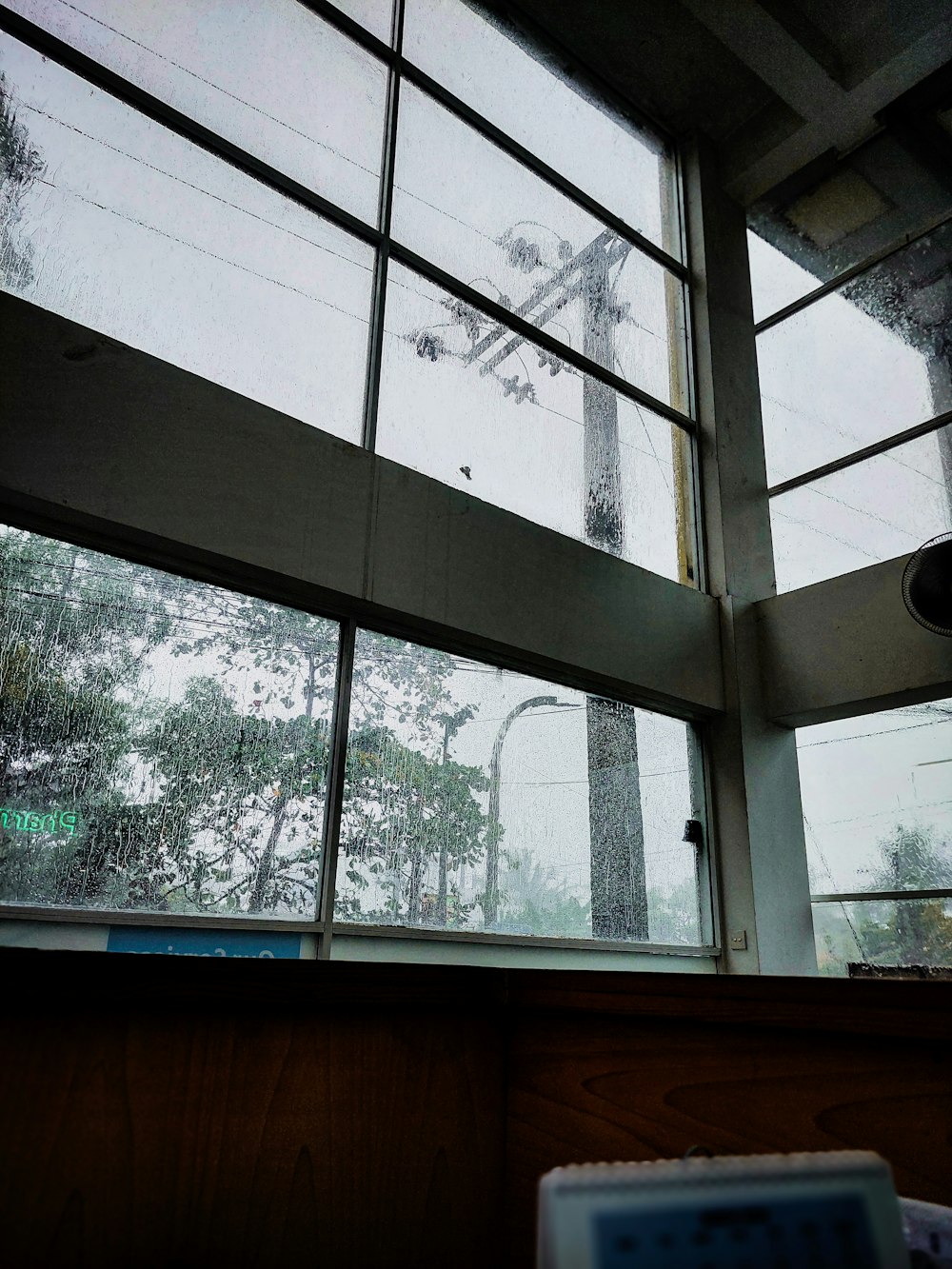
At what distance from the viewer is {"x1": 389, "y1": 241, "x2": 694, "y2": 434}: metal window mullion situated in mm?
3826

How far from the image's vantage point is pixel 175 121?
3277 millimetres

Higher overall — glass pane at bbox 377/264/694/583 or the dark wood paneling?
glass pane at bbox 377/264/694/583

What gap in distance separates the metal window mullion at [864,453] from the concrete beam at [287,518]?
1304 mm

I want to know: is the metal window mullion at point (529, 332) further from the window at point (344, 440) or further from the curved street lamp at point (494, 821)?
the curved street lamp at point (494, 821)

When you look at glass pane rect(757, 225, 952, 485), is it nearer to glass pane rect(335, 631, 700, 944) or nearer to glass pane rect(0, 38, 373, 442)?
glass pane rect(335, 631, 700, 944)

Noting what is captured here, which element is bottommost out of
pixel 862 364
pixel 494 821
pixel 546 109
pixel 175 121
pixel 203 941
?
pixel 203 941

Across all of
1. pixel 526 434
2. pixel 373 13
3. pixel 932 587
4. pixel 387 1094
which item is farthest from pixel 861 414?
pixel 387 1094

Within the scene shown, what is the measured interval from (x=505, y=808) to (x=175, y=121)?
108 inches

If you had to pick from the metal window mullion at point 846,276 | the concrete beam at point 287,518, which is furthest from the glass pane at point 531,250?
the concrete beam at point 287,518

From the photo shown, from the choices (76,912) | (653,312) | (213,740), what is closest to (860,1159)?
(76,912)

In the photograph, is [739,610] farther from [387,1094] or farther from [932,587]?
[387,1094]

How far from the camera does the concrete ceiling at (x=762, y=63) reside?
4527mm

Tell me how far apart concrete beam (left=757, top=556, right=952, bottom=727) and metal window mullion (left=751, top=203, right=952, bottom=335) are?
170cm

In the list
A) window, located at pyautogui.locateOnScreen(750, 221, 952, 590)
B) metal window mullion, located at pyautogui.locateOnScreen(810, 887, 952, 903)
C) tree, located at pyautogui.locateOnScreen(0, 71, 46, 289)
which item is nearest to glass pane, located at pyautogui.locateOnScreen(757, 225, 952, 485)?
window, located at pyautogui.locateOnScreen(750, 221, 952, 590)
